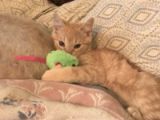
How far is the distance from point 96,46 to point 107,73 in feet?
0.80

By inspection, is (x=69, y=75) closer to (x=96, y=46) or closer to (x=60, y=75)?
(x=60, y=75)

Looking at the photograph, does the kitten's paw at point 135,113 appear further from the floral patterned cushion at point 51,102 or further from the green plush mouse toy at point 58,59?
the green plush mouse toy at point 58,59

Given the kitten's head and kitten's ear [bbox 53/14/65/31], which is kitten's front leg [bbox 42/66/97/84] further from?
kitten's ear [bbox 53/14/65/31]

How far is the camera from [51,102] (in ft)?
3.61

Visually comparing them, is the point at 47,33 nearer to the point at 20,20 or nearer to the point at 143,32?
the point at 20,20

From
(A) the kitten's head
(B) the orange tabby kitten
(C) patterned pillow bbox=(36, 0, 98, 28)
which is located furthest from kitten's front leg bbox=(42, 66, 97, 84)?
(C) patterned pillow bbox=(36, 0, 98, 28)

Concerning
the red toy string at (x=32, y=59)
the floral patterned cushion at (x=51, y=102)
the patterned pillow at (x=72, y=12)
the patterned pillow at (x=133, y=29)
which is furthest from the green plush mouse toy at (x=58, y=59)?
the patterned pillow at (x=72, y=12)

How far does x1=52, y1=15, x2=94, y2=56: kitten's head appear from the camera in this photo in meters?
1.51

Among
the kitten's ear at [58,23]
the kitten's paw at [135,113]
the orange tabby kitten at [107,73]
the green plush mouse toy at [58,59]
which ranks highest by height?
the kitten's ear at [58,23]

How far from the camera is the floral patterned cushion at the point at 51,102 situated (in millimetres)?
1046

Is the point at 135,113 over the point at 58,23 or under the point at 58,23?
under

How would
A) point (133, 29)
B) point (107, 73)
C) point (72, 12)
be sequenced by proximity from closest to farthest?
point (107, 73), point (133, 29), point (72, 12)

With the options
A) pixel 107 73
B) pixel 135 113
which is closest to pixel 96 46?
pixel 107 73

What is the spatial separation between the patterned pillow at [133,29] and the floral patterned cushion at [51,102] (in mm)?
343
